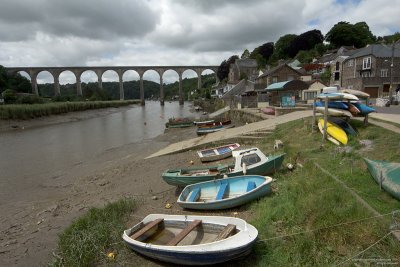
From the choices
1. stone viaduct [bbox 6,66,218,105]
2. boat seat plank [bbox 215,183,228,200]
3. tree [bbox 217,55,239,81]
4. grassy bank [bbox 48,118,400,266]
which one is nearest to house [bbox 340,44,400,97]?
grassy bank [bbox 48,118,400,266]

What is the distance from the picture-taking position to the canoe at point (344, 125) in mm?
11141

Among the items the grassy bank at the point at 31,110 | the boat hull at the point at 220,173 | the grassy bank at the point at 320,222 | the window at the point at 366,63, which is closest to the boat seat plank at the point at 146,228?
the grassy bank at the point at 320,222

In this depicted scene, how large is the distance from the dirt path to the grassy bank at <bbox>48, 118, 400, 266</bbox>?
3.50 feet

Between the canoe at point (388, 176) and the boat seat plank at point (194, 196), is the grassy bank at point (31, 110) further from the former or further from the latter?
the canoe at point (388, 176)

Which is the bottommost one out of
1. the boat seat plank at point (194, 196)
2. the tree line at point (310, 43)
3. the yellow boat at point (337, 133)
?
the boat seat plank at point (194, 196)

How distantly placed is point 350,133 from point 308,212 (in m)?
6.59

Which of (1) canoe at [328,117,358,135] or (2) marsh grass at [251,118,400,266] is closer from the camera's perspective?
(2) marsh grass at [251,118,400,266]

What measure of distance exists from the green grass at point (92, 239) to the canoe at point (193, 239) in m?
0.67

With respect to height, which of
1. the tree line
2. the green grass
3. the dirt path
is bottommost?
the dirt path

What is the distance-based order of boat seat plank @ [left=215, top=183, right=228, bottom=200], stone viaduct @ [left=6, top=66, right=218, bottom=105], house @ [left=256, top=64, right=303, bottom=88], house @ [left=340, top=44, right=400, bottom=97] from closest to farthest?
boat seat plank @ [left=215, top=183, right=228, bottom=200] < house @ [left=340, top=44, right=400, bottom=97] < house @ [left=256, top=64, right=303, bottom=88] < stone viaduct @ [left=6, top=66, right=218, bottom=105]

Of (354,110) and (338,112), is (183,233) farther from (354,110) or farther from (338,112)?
(354,110)

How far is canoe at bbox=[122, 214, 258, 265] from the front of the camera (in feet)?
16.4

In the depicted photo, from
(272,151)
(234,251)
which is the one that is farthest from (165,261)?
(272,151)

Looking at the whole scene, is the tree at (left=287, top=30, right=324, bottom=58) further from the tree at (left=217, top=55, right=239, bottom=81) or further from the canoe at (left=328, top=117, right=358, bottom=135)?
the canoe at (left=328, top=117, right=358, bottom=135)
